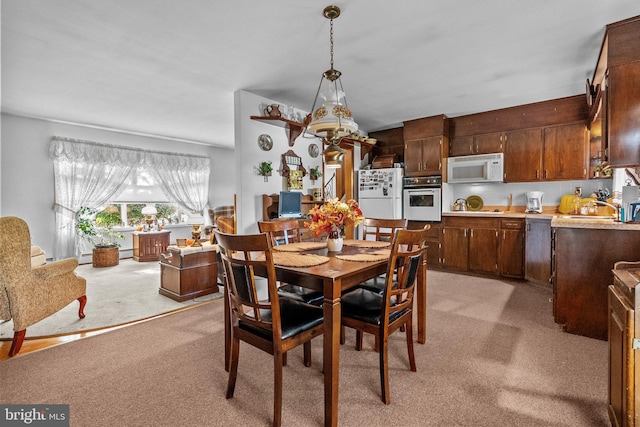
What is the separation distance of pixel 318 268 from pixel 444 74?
2.89 meters

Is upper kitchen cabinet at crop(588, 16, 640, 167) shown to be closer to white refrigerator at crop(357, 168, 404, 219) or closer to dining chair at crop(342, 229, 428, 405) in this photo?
dining chair at crop(342, 229, 428, 405)

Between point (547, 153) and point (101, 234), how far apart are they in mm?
7693

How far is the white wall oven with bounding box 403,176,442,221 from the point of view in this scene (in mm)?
5008

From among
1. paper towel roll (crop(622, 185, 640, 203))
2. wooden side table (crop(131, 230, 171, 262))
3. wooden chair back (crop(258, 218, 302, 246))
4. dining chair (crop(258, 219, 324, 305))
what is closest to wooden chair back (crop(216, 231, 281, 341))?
dining chair (crop(258, 219, 324, 305))

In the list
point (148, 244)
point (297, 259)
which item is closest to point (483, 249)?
point (297, 259)

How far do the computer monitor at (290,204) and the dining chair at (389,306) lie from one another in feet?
7.21

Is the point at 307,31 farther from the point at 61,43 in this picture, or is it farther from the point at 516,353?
the point at 516,353

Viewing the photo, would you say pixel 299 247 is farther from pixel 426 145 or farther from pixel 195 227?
pixel 426 145

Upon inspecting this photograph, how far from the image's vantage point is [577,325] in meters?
2.57

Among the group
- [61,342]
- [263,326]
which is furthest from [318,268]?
[61,342]

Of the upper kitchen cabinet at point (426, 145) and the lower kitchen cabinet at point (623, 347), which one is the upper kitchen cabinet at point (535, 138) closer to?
the upper kitchen cabinet at point (426, 145)

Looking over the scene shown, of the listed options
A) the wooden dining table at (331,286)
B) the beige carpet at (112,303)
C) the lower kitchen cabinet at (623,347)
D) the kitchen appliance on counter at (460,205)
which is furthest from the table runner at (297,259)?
the kitchen appliance on counter at (460,205)

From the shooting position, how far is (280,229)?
9.00 ft

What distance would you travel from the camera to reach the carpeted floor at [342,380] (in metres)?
1.61
